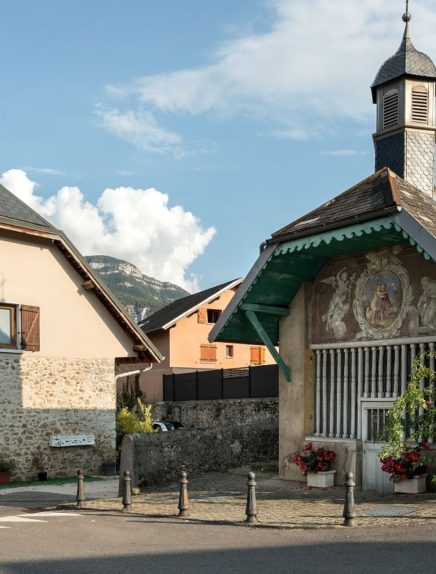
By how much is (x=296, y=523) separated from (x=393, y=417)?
265 centimetres

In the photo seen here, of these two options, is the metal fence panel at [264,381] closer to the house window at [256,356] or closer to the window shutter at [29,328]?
the window shutter at [29,328]

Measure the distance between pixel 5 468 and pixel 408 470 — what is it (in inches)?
470

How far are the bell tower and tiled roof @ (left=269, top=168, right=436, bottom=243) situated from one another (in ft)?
8.19

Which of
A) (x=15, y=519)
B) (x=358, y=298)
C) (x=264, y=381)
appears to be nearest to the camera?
(x=15, y=519)

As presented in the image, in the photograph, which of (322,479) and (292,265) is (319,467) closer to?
→ (322,479)

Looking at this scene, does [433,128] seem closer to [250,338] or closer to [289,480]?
[250,338]

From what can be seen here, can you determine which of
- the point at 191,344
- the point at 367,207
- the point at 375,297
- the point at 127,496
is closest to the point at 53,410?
the point at 127,496

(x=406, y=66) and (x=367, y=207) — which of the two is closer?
(x=367, y=207)

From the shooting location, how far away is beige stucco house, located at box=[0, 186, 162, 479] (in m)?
21.7

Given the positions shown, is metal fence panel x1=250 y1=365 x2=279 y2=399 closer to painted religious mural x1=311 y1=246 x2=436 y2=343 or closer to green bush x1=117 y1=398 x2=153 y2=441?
green bush x1=117 y1=398 x2=153 y2=441

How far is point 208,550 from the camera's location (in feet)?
31.8

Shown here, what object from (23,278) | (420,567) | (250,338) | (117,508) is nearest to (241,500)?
(117,508)

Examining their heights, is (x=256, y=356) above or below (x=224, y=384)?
above

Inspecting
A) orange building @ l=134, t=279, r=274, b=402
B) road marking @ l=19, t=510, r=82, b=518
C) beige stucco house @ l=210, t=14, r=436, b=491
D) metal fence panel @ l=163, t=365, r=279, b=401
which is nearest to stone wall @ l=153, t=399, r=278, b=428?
metal fence panel @ l=163, t=365, r=279, b=401
